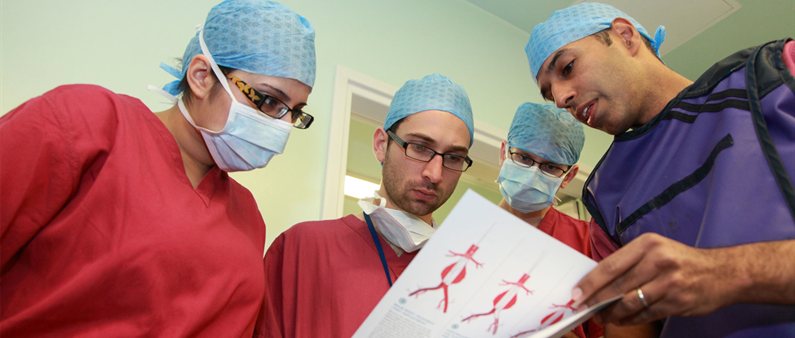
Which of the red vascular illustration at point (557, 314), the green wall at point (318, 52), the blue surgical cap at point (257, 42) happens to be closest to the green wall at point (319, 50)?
the green wall at point (318, 52)

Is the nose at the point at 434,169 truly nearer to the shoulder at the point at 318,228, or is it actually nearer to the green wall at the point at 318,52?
the shoulder at the point at 318,228

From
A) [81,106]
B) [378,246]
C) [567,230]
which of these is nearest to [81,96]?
[81,106]

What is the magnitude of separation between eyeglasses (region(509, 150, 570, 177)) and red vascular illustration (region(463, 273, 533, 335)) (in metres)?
0.99

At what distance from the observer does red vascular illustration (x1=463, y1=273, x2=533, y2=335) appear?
661mm

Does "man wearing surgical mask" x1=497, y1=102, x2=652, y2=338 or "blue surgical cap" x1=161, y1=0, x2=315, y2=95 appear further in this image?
"man wearing surgical mask" x1=497, y1=102, x2=652, y2=338

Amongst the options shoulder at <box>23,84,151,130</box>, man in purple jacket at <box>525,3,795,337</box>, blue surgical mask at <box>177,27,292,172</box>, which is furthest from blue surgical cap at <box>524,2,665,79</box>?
shoulder at <box>23,84,151,130</box>

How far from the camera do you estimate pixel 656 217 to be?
87 cm

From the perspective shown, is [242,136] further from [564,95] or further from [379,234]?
[564,95]

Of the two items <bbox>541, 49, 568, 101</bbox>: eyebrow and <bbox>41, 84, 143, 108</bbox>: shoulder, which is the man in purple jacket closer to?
<bbox>541, 49, 568, 101</bbox>: eyebrow

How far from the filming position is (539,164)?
163 centimetres

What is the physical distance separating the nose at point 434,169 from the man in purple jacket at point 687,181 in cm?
34

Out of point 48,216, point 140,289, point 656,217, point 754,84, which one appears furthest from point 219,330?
point 754,84

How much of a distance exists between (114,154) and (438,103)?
0.85 m

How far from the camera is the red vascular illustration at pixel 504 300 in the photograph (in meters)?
0.66
